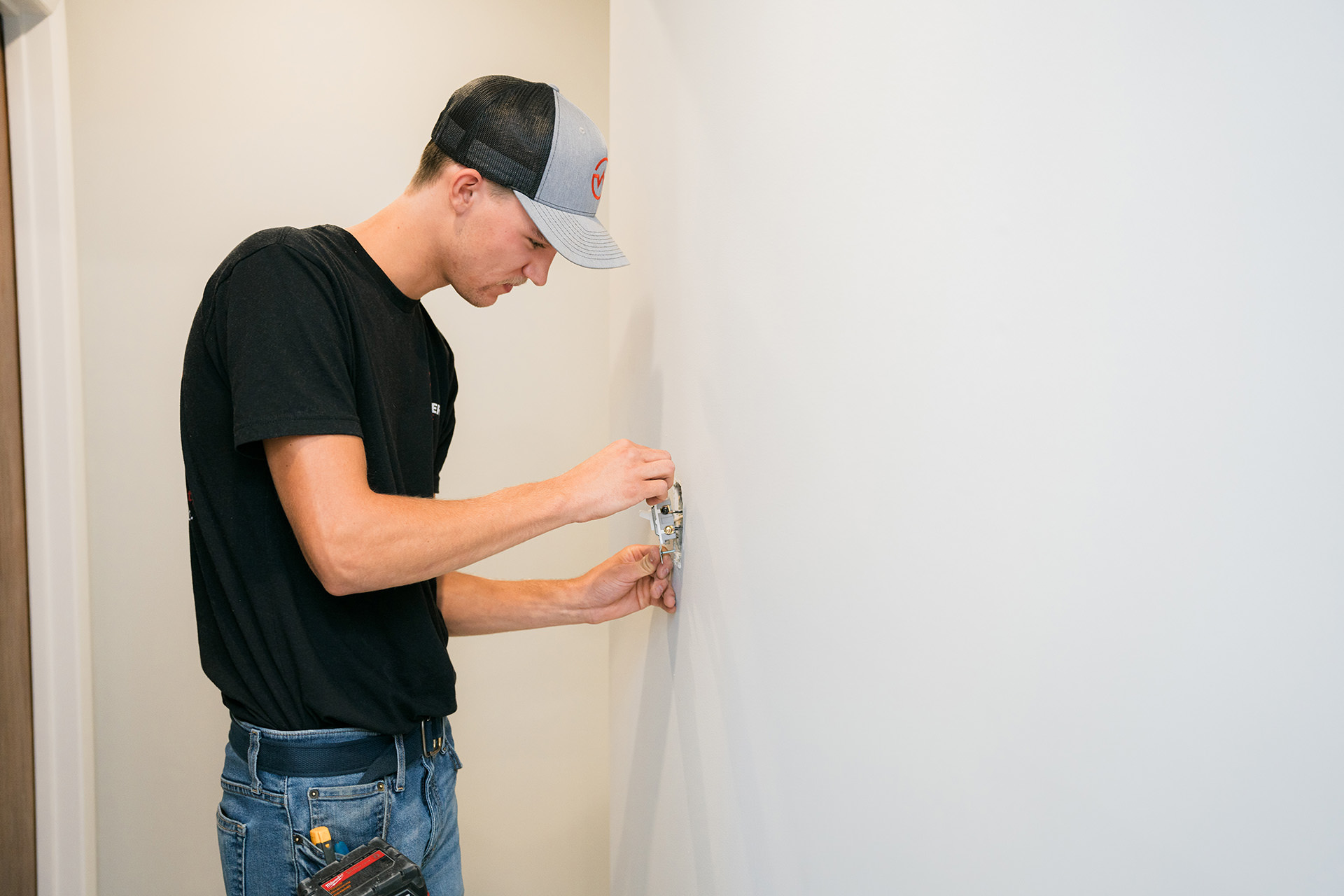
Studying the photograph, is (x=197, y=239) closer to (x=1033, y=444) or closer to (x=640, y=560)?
(x=640, y=560)

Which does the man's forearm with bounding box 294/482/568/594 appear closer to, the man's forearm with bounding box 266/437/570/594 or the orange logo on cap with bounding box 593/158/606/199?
the man's forearm with bounding box 266/437/570/594

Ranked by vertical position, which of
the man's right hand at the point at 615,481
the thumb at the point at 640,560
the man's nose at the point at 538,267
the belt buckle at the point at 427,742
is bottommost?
the belt buckle at the point at 427,742

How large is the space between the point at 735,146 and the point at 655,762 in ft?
2.94

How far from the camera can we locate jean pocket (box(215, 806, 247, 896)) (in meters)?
1.03

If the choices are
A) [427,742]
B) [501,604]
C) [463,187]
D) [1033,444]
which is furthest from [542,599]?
[1033,444]

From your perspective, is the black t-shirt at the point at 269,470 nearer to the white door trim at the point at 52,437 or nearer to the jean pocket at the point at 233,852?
the jean pocket at the point at 233,852

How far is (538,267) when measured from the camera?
1.12 metres

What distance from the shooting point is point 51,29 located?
157cm

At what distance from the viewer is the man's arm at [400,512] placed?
88 cm

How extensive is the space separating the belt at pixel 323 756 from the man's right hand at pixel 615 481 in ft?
1.34

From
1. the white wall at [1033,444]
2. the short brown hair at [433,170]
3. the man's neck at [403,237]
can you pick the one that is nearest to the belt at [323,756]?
the white wall at [1033,444]

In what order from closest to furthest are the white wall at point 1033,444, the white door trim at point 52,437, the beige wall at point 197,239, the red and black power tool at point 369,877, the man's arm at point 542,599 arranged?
the white wall at point 1033,444 < the red and black power tool at point 369,877 < the man's arm at point 542,599 < the white door trim at point 52,437 < the beige wall at point 197,239

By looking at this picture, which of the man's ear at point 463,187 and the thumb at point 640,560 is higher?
the man's ear at point 463,187

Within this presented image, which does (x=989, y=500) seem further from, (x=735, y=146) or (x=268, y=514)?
(x=268, y=514)
